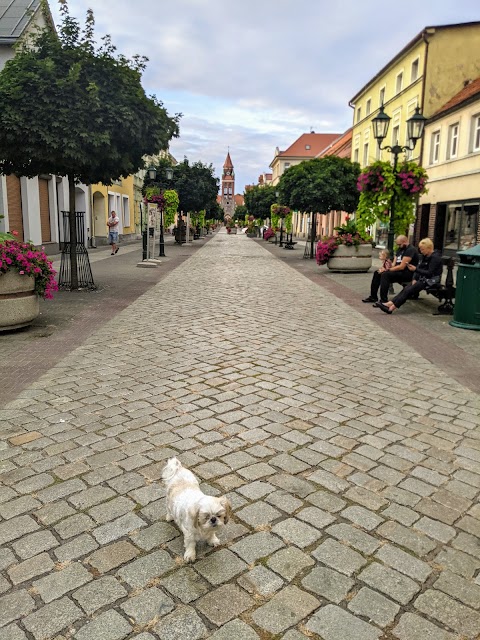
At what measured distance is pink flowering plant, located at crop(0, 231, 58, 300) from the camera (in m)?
7.27

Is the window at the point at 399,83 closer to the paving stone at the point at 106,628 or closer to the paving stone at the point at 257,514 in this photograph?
the paving stone at the point at 257,514

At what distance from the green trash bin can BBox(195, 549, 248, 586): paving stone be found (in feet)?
22.5

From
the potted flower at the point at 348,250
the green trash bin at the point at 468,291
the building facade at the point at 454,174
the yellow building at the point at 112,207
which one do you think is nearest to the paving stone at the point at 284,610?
the green trash bin at the point at 468,291

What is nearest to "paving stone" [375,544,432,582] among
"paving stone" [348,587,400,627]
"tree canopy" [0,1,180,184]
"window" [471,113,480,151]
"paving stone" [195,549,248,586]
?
"paving stone" [348,587,400,627]

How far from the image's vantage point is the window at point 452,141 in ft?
77.0

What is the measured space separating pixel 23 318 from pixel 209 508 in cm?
587

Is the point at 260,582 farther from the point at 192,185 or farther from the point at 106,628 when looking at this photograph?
the point at 192,185

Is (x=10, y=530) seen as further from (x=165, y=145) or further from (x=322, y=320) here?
(x=165, y=145)

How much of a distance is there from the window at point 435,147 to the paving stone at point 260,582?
26.2 meters

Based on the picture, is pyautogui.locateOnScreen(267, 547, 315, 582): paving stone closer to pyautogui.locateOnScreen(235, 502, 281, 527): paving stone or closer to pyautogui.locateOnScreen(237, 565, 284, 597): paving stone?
pyautogui.locateOnScreen(237, 565, 284, 597): paving stone

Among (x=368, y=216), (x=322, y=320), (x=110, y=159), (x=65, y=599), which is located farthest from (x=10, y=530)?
(x=368, y=216)

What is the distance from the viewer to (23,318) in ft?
24.8

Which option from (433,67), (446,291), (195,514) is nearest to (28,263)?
(195,514)

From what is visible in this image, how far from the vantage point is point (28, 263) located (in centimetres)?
743
